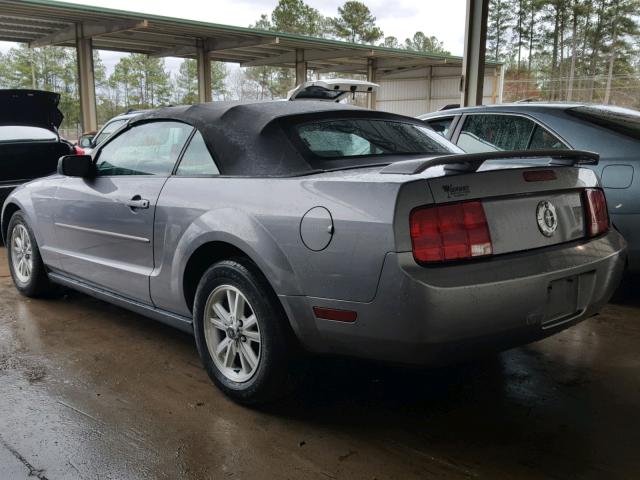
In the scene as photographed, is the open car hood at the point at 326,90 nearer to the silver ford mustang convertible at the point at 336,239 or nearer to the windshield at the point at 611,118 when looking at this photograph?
the silver ford mustang convertible at the point at 336,239

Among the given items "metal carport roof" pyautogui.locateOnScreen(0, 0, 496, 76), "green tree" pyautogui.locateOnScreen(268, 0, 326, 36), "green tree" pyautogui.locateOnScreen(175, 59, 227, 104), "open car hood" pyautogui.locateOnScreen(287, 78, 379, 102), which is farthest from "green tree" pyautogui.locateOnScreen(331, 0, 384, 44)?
"open car hood" pyautogui.locateOnScreen(287, 78, 379, 102)

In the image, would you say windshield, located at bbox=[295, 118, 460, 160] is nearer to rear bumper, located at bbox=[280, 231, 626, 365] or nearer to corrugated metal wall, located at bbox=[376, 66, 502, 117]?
rear bumper, located at bbox=[280, 231, 626, 365]

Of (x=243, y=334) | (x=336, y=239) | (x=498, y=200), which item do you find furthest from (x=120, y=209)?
(x=498, y=200)

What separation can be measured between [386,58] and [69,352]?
108ft

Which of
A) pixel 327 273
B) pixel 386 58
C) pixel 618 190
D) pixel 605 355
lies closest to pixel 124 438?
pixel 327 273

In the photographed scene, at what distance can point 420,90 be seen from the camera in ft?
128

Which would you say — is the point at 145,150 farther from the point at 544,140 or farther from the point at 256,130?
the point at 544,140

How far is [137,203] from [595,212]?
241 cm

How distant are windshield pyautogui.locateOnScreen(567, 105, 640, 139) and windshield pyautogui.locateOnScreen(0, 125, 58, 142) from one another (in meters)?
6.27

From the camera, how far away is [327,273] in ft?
7.80

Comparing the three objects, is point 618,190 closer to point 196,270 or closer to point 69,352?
point 196,270

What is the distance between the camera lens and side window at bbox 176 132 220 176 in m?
3.06

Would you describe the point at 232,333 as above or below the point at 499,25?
below

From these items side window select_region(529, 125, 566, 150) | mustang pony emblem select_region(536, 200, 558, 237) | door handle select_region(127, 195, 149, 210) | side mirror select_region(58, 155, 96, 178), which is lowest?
door handle select_region(127, 195, 149, 210)
